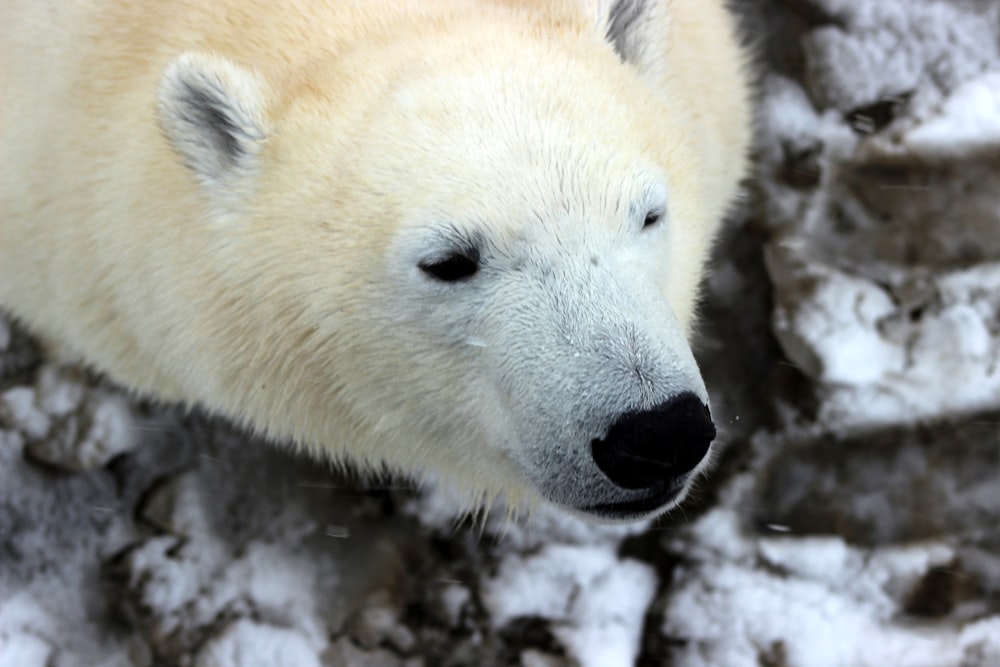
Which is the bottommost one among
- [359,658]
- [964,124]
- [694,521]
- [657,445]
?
[359,658]

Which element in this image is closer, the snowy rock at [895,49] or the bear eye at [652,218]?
the bear eye at [652,218]

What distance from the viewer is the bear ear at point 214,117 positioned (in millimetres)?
1902

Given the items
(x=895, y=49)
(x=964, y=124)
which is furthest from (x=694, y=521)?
(x=895, y=49)

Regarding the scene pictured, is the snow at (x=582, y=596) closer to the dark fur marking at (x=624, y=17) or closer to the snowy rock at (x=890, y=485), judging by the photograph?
the snowy rock at (x=890, y=485)

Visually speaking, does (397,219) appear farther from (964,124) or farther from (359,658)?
(964,124)

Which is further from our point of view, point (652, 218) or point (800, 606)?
point (800, 606)

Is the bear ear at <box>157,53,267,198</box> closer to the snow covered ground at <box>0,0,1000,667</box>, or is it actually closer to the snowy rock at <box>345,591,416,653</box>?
the snow covered ground at <box>0,0,1000,667</box>

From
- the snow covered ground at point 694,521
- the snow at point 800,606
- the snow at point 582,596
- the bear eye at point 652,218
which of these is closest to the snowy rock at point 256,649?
the snow covered ground at point 694,521

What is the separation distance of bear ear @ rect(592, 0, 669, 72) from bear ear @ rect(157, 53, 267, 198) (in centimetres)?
81

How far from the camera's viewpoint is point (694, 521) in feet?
9.92

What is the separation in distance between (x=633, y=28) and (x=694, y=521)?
1.60m

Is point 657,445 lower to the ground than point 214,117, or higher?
lower

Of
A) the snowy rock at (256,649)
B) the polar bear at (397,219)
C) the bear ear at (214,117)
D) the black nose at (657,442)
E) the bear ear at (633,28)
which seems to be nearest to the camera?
the black nose at (657,442)

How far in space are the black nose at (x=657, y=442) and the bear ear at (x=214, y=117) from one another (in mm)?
976
